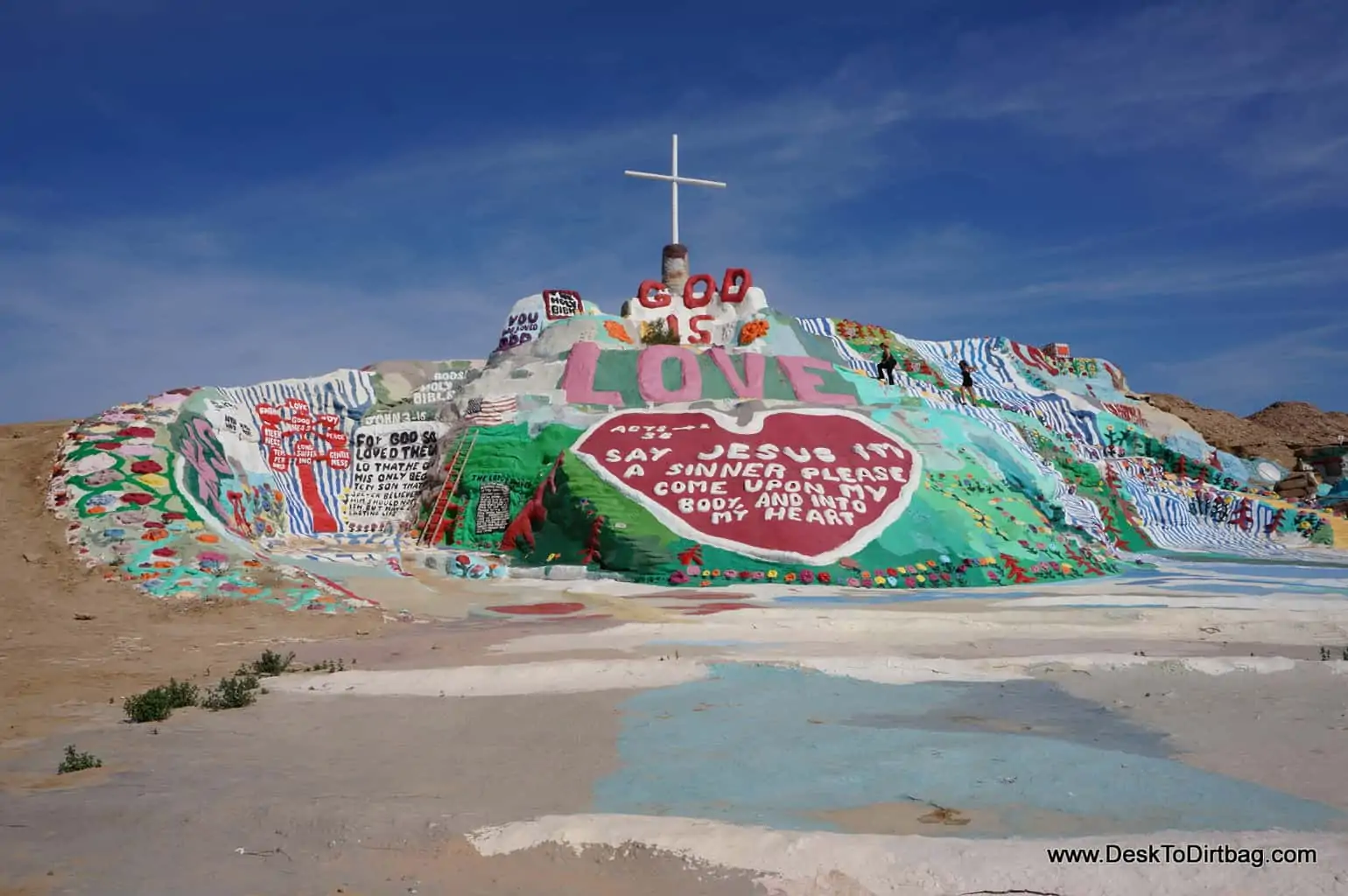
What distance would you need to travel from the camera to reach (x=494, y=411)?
22109 mm

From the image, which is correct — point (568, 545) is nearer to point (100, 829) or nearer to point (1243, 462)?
point (100, 829)

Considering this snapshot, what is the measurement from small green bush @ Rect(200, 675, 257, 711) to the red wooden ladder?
12427 mm

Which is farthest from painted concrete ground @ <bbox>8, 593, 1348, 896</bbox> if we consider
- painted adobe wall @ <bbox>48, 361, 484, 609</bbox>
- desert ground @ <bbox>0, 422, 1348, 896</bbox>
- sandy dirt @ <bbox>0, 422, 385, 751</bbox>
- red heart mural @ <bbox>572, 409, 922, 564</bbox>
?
red heart mural @ <bbox>572, 409, 922, 564</bbox>

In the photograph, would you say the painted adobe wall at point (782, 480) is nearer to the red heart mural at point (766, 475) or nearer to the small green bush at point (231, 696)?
the red heart mural at point (766, 475)

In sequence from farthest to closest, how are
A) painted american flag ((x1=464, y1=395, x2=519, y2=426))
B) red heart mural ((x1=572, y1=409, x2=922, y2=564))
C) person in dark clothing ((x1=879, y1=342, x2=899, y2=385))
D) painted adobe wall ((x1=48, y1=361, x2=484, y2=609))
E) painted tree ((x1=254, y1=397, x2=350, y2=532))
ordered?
1. person in dark clothing ((x1=879, y1=342, x2=899, y2=385))
2. painted tree ((x1=254, y1=397, x2=350, y2=532))
3. painted american flag ((x1=464, y1=395, x2=519, y2=426))
4. red heart mural ((x1=572, y1=409, x2=922, y2=564))
5. painted adobe wall ((x1=48, y1=361, x2=484, y2=609))

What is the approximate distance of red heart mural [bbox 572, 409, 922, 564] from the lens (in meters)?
16.6

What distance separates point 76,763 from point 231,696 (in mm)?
1660

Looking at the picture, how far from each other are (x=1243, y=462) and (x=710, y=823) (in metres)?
35.0

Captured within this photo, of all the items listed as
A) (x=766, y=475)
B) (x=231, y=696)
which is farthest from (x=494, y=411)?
(x=231, y=696)

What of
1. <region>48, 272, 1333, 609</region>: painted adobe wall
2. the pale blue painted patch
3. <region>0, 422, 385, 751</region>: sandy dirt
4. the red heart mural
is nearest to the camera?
the pale blue painted patch

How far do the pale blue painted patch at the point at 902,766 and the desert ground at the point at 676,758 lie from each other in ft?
0.09

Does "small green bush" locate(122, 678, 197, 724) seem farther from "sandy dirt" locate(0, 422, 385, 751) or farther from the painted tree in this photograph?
the painted tree

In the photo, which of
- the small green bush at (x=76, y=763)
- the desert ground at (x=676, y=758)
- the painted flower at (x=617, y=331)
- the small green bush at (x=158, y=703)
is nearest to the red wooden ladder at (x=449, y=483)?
the painted flower at (x=617, y=331)

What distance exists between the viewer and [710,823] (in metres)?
4.55
